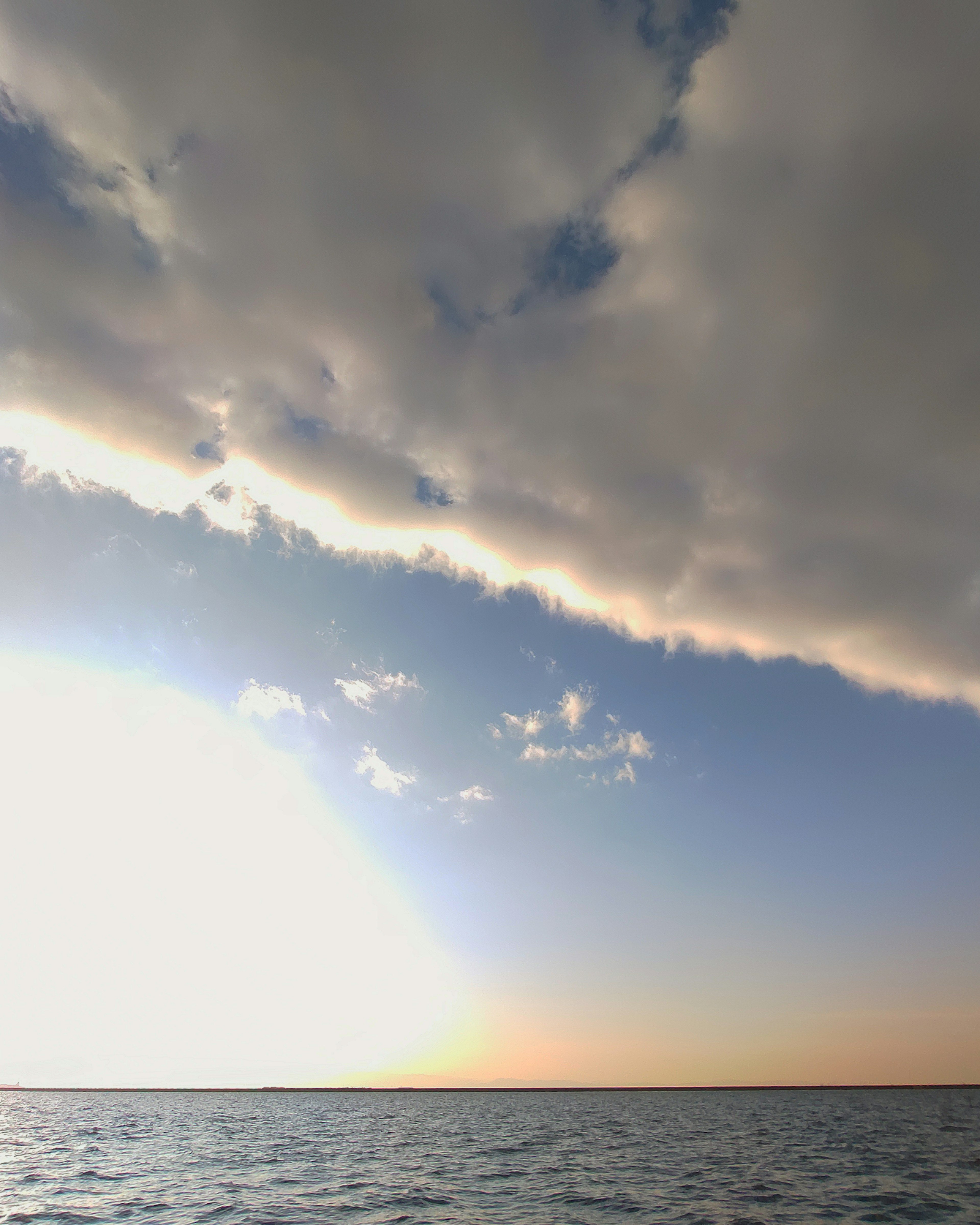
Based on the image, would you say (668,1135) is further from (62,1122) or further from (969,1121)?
(62,1122)

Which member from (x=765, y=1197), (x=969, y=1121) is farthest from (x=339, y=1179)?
(x=969, y=1121)

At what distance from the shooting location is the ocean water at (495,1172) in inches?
1246

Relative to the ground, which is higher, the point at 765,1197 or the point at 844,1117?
the point at 765,1197

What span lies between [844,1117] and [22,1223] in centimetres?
12038

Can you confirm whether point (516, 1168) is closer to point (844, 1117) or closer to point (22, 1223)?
point (22, 1223)

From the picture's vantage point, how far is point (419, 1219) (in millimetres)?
30234

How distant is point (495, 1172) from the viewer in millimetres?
44750

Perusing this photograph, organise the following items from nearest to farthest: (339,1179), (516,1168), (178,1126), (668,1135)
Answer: (339,1179) → (516,1168) → (668,1135) → (178,1126)

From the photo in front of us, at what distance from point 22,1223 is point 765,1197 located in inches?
1443

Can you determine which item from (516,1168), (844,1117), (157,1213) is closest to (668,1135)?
(516,1168)

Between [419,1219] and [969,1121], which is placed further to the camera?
[969,1121]

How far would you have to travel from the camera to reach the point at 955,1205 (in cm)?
3266

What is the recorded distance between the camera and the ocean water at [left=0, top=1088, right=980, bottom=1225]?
3164 centimetres

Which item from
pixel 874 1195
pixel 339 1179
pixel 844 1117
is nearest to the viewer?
pixel 874 1195
